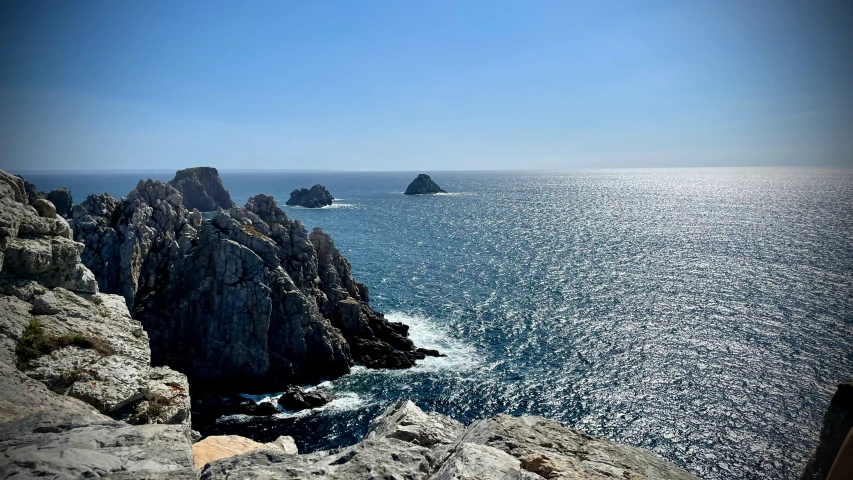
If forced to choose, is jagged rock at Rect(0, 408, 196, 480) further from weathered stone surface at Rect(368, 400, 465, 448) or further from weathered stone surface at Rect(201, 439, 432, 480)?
weathered stone surface at Rect(368, 400, 465, 448)

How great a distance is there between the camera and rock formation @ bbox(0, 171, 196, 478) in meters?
9.66

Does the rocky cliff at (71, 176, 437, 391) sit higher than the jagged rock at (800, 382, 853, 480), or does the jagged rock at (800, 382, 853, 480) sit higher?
the jagged rock at (800, 382, 853, 480)

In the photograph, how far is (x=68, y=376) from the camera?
594 inches

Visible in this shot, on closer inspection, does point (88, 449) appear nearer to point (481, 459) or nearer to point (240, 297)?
point (481, 459)

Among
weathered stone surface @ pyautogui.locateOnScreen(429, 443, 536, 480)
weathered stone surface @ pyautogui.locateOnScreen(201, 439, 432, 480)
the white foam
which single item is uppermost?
weathered stone surface @ pyautogui.locateOnScreen(429, 443, 536, 480)

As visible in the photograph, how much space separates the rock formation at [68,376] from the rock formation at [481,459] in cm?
197

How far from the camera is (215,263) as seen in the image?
58.4m

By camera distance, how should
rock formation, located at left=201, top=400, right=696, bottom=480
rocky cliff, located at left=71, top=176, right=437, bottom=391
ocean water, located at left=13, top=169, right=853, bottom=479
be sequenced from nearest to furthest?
rock formation, located at left=201, top=400, right=696, bottom=480, ocean water, located at left=13, top=169, right=853, bottom=479, rocky cliff, located at left=71, top=176, right=437, bottom=391

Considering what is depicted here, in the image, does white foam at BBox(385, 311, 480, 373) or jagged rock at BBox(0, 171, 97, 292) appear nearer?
jagged rock at BBox(0, 171, 97, 292)

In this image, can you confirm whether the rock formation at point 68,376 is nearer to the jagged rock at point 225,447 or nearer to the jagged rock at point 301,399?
the jagged rock at point 225,447

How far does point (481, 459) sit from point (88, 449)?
876 centimetres

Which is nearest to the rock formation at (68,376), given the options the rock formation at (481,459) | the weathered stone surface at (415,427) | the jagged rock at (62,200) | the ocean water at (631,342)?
the rock formation at (481,459)

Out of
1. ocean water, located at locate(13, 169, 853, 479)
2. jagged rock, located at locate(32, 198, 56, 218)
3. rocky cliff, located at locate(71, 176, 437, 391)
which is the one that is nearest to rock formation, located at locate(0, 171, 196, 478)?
jagged rock, located at locate(32, 198, 56, 218)

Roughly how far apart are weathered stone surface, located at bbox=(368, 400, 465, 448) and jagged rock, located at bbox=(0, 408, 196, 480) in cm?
582
